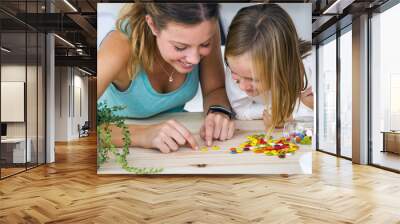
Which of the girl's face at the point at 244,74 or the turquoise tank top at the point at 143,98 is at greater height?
the girl's face at the point at 244,74

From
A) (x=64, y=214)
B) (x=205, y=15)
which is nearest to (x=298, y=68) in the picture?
(x=205, y=15)

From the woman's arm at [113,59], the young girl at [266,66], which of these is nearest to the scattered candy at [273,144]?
the young girl at [266,66]

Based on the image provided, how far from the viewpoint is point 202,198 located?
4730mm

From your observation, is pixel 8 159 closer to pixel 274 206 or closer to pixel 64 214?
pixel 64 214

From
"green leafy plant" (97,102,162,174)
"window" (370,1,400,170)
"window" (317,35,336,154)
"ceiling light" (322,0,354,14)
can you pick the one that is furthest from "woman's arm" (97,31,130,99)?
"window" (317,35,336,154)

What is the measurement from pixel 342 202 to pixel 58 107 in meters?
12.8

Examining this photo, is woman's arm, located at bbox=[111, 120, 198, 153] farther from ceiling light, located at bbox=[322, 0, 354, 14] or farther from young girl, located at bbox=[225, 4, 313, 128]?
ceiling light, located at bbox=[322, 0, 354, 14]

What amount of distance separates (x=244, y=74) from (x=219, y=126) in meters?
0.94

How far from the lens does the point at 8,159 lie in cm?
621

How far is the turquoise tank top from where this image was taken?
625 centimetres

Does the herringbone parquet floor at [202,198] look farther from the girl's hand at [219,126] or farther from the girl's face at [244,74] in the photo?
the girl's face at [244,74]

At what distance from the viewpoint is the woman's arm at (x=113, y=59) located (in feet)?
20.5

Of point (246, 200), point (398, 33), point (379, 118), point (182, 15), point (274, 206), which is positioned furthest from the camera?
point (379, 118)

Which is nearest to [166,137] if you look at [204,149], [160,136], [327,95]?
[160,136]
